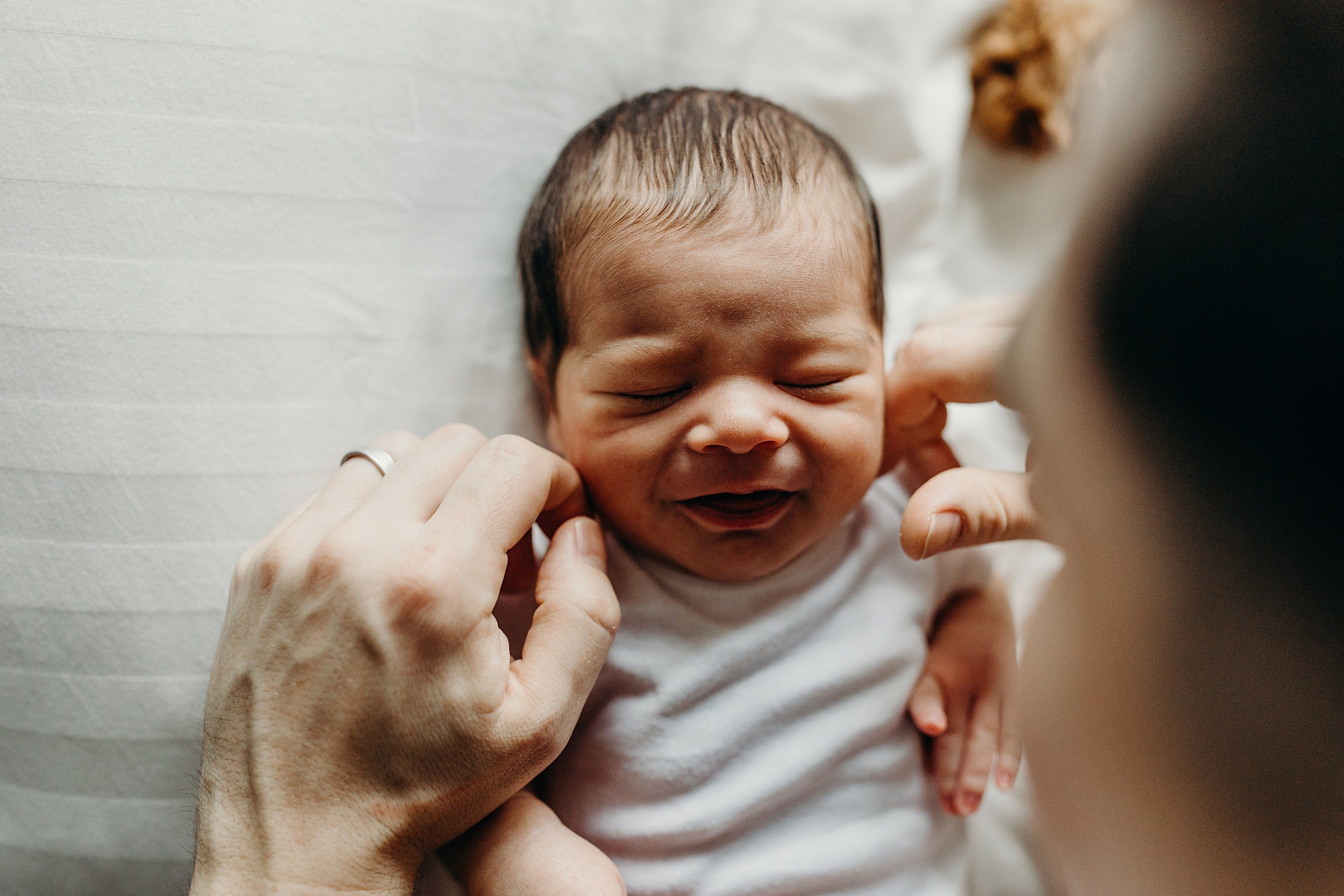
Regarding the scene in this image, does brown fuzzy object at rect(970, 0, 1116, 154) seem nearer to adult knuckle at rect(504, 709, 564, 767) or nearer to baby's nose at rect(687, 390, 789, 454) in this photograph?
baby's nose at rect(687, 390, 789, 454)

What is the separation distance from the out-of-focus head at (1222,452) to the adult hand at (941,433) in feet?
0.73

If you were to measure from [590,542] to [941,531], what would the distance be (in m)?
0.40

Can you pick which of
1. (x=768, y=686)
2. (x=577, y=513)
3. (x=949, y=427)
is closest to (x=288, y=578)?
(x=577, y=513)

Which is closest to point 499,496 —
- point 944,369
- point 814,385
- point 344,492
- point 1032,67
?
point 344,492

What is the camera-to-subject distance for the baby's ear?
1127mm

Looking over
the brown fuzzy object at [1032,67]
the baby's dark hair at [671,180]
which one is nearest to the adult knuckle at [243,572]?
the baby's dark hair at [671,180]

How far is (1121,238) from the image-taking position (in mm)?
535

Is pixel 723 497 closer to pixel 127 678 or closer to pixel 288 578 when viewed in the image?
pixel 288 578

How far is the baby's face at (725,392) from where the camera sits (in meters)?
0.95

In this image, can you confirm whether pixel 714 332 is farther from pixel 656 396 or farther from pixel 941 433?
Result: pixel 941 433

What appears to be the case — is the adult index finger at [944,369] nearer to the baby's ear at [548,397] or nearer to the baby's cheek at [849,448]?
the baby's cheek at [849,448]

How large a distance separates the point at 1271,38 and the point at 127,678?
4.11ft

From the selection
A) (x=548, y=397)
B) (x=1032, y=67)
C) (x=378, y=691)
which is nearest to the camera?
(x=378, y=691)

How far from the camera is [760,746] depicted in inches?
41.5
